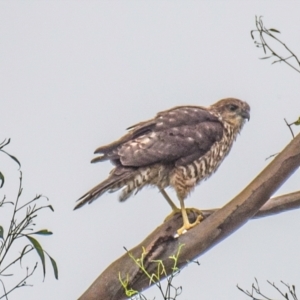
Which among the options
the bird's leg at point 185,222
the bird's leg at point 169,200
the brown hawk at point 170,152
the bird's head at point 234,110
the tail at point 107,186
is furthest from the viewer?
the bird's head at point 234,110

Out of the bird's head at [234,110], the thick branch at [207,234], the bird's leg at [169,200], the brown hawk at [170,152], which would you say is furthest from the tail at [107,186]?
the bird's head at [234,110]

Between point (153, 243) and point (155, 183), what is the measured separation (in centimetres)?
106

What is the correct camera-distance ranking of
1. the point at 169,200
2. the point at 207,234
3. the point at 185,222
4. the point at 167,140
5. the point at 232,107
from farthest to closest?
the point at 232,107 → the point at 169,200 → the point at 167,140 → the point at 185,222 → the point at 207,234

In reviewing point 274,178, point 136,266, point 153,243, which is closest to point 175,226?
point 153,243

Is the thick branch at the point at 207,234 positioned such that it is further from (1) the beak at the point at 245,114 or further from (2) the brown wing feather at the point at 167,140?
(1) the beak at the point at 245,114

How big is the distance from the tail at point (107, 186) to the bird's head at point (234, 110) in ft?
2.62

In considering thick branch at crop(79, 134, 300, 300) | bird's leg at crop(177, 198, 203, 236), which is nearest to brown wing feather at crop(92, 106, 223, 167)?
bird's leg at crop(177, 198, 203, 236)

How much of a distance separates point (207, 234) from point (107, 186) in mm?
848

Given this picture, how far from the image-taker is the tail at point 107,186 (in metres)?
2.75

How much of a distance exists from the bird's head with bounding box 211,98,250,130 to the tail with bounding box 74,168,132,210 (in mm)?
799

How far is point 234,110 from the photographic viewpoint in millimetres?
3684

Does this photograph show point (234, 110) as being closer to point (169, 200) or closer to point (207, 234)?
point (169, 200)

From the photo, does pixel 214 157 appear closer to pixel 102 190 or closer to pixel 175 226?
pixel 102 190

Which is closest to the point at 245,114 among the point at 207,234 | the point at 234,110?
the point at 234,110
